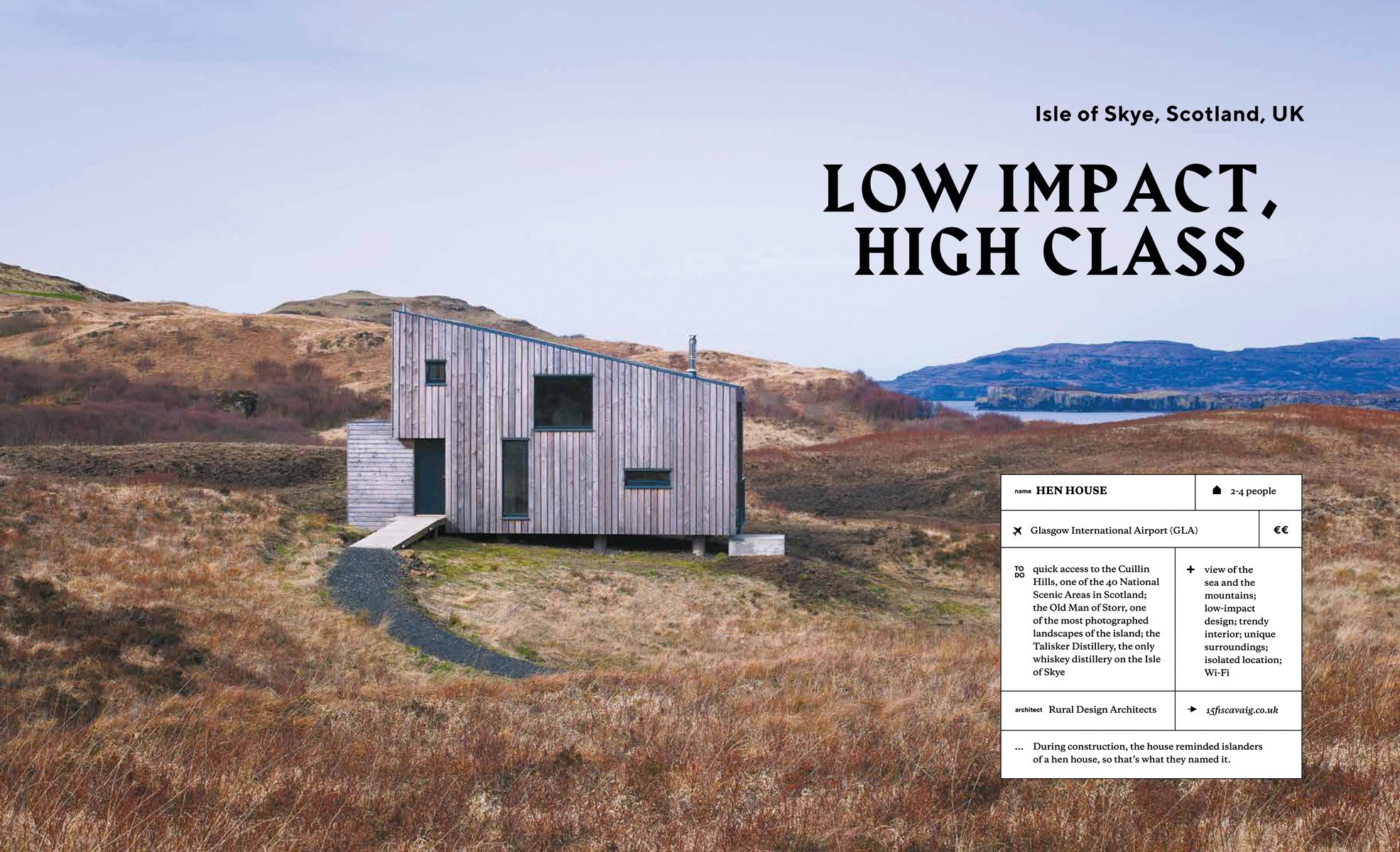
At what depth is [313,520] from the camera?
23094 mm

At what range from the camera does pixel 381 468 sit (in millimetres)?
24688

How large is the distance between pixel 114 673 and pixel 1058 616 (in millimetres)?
10988

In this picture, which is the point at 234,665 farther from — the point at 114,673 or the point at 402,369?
the point at 402,369

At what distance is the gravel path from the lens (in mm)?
14414

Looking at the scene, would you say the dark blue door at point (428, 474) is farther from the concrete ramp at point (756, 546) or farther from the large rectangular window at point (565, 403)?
the concrete ramp at point (756, 546)

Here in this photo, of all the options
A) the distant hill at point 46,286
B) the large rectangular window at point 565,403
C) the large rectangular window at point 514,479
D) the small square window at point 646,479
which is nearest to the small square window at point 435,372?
the large rectangular window at point 514,479

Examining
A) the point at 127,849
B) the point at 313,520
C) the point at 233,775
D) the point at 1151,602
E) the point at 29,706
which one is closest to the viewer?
the point at 127,849

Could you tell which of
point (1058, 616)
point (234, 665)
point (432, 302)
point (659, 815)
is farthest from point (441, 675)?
point (432, 302)

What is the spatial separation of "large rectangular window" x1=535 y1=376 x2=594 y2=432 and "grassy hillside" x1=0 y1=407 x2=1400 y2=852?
10.4 ft

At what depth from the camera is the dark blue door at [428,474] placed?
2467 centimetres

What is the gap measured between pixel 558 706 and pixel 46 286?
12710cm

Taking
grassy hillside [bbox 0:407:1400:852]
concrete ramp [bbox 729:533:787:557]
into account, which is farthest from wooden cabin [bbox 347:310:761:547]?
grassy hillside [bbox 0:407:1400:852]

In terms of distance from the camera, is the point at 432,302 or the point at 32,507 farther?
the point at 432,302

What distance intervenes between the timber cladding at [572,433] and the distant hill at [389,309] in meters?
102
